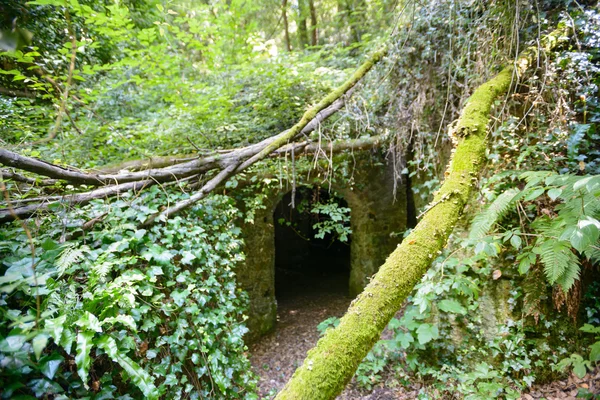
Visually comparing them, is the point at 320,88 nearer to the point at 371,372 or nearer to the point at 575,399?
the point at 371,372

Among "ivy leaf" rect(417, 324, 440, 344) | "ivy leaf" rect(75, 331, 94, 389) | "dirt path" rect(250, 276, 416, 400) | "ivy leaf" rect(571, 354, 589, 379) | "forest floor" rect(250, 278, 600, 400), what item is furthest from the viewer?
"dirt path" rect(250, 276, 416, 400)

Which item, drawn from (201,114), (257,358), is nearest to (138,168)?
(201,114)

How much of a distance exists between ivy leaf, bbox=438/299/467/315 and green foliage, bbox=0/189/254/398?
212cm

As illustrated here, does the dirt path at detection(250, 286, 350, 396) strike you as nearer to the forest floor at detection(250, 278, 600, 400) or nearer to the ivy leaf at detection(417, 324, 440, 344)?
the forest floor at detection(250, 278, 600, 400)

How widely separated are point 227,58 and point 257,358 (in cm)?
471

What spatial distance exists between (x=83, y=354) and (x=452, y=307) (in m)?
3.20

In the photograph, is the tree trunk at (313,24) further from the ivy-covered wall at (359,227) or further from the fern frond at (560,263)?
the fern frond at (560,263)

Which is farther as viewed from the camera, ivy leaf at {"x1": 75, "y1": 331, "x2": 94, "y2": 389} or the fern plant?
the fern plant

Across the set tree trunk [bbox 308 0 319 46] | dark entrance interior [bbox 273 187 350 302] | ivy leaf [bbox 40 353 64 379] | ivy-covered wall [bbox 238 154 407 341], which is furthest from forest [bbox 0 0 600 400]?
tree trunk [bbox 308 0 319 46]

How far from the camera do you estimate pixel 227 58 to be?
4242mm

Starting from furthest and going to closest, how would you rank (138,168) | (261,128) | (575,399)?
(261,128), (138,168), (575,399)

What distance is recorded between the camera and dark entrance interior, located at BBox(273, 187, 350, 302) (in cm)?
756

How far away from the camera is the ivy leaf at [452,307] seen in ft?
9.92

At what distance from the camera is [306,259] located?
33.1 feet
